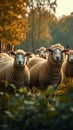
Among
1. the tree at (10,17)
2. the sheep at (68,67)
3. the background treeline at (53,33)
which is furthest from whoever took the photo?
the background treeline at (53,33)

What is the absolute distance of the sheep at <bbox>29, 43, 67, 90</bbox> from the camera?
1565cm

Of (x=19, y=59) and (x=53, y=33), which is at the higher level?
(x=53, y=33)

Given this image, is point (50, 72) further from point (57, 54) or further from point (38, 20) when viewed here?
point (38, 20)

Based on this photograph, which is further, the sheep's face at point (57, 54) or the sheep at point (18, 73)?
the sheep's face at point (57, 54)

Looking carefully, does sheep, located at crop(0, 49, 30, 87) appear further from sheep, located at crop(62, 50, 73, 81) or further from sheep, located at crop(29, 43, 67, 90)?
sheep, located at crop(62, 50, 73, 81)

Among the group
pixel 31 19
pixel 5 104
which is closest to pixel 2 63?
pixel 5 104

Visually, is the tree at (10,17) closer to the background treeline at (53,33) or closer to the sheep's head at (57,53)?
the sheep's head at (57,53)

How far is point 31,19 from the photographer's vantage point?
105 metres

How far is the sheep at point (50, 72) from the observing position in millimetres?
15648

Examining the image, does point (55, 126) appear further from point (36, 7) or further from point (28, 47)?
point (28, 47)

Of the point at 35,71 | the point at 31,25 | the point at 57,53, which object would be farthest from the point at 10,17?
the point at 31,25

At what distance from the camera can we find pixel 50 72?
15781mm

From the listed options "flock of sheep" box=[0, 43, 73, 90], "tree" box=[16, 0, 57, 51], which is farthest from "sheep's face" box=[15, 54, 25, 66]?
"tree" box=[16, 0, 57, 51]

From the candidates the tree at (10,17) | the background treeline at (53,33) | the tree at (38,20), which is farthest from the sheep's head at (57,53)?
the background treeline at (53,33)
